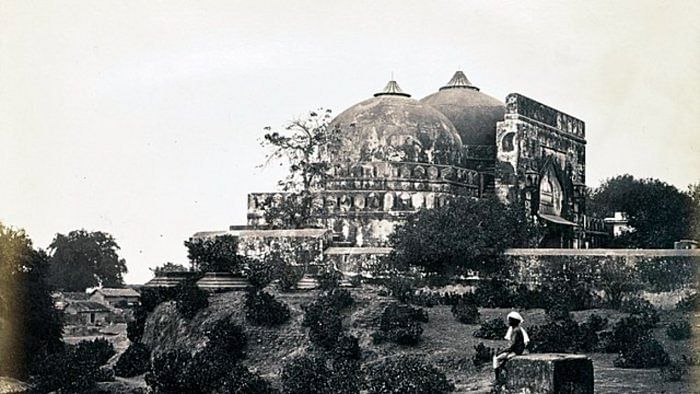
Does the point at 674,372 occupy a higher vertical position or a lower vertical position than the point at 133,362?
higher

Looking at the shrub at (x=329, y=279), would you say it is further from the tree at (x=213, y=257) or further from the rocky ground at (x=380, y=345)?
the tree at (x=213, y=257)

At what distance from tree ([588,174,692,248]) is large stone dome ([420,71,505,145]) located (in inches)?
297

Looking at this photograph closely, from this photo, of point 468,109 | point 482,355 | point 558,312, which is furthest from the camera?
point 468,109

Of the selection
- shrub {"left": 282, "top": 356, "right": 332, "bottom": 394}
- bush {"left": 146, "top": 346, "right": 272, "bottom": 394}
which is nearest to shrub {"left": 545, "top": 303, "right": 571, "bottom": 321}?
shrub {"left": 282, "top": 356, "right": 332, "bottom": 394}

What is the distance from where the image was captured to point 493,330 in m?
24.1

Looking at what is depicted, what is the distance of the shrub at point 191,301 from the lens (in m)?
26.4

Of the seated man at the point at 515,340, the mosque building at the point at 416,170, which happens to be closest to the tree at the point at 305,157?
the mosque building at the point at 416,170

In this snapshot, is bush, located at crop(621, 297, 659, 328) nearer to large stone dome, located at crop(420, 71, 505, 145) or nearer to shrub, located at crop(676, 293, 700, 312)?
shrub, located at crop(676, 293, 700, 312)

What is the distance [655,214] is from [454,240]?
20.4 m

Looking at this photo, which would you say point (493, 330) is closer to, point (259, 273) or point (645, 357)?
point (645, 357)

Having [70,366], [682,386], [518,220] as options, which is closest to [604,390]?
[682,386]

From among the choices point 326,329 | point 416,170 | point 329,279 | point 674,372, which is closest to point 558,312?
point 326,329

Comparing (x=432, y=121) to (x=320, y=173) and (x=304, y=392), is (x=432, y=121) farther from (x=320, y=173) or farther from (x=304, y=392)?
(x=304, y=392)

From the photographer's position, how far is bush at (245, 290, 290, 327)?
24.8m
